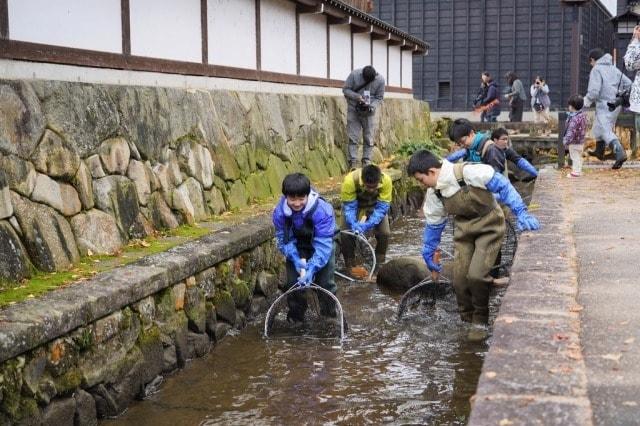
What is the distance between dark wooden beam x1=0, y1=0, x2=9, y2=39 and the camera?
642cm

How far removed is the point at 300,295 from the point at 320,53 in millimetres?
9055

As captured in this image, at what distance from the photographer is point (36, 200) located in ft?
20.6

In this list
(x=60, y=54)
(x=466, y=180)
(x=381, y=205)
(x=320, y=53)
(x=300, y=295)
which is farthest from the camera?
(x=320, y=53)

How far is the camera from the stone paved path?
3847mm

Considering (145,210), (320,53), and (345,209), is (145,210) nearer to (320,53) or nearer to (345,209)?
(345,209)

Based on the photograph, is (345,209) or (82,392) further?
(345,209)

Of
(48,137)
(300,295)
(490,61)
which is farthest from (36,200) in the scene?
(490,61)

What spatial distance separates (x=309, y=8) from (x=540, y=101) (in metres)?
15.8

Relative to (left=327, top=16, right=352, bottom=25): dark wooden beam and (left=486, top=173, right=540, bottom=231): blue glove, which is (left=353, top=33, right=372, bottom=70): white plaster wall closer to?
(left=327, top=16, right=352, bottom=25): dark wooden beam

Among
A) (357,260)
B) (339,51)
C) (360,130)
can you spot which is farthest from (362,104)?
(357,260)

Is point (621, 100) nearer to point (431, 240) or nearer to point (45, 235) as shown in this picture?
point (431, 240)

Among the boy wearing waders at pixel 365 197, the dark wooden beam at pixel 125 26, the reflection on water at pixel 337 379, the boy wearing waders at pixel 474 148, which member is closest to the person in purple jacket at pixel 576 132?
the boy wearing waders at pixel 474 148

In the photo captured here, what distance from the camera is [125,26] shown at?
8.41m

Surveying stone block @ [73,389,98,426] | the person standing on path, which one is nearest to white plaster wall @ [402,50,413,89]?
the person standing on path
